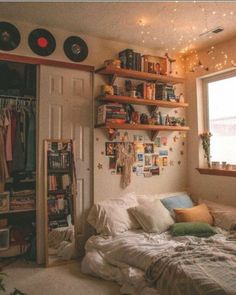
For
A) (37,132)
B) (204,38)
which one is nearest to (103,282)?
(37,132)

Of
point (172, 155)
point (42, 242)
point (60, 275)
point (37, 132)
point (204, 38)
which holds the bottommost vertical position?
point (60, 275)

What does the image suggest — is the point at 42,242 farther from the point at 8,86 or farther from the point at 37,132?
the point at 8,86

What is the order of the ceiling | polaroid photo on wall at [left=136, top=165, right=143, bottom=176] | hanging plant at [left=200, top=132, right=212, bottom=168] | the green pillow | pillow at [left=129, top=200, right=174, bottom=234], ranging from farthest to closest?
hanging plant at [left=200, top=132, right=212, bottom=168]
polaroid photo on wall at [left=136, top=165, right=143, bottom=176]
pillow at [left=129, top=200, right=174, bottom=234]
the green pillow
the ceiling

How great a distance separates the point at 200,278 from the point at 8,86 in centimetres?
300

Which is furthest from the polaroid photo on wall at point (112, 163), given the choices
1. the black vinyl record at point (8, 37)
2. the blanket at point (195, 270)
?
the black vinyl record at point (8, 37)

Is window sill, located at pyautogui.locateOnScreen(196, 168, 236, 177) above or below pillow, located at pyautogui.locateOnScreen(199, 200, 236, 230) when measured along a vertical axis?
above

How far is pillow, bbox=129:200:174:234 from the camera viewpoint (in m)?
3.11

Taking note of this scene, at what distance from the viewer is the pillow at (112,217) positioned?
3.13m

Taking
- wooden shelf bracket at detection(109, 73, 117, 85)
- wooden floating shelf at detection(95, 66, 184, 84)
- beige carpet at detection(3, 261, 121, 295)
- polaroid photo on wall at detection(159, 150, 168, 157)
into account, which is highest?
wooden floating shelf at detection(95, 66, 184, 84)

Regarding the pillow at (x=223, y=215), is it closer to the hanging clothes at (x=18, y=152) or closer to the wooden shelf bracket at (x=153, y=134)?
the wooden shelf bracket at (x=153, y=134)

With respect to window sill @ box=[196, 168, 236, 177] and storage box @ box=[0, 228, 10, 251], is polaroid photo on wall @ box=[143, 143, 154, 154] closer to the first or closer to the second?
window sill @ box=[196, 168, 236, 177]

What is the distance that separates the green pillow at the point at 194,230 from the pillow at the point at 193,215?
15 cm

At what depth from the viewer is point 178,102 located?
3902 millimetres

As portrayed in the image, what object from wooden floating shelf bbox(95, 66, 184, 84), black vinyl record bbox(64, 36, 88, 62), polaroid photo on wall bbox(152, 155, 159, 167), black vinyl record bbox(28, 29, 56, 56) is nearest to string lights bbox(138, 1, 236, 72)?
wooden floating shelf bbox(95, 66, 184, 84)
